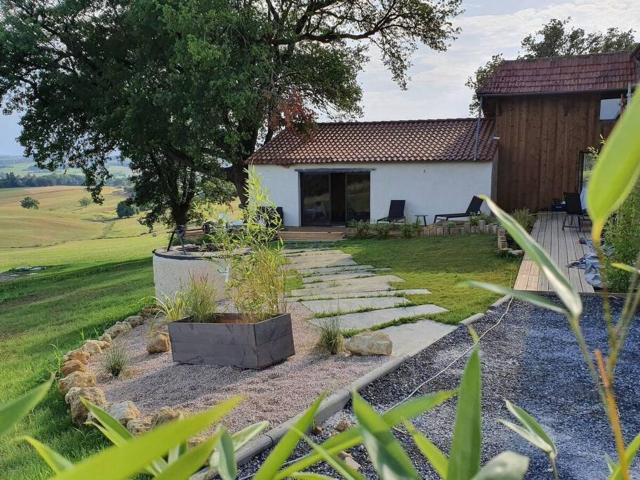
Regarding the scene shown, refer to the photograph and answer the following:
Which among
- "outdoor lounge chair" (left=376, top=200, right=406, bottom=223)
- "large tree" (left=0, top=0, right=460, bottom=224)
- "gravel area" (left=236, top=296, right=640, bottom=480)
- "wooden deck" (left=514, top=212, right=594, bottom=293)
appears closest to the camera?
"gravel area" (left=236, top=296, right=640, bottom=480)

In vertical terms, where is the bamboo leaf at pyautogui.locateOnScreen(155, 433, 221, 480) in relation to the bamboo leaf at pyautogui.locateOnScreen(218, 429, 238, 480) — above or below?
above

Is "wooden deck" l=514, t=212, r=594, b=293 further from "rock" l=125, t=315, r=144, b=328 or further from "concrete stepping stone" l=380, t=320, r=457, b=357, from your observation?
"rock" l=125, t=315, r=144, b=328

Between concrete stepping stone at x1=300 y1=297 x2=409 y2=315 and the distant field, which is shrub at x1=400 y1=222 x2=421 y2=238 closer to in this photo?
concrete stepping stone at x1=300 y1=297 x2=409 y2=315

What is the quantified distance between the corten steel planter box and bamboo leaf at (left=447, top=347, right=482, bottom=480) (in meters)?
3.60

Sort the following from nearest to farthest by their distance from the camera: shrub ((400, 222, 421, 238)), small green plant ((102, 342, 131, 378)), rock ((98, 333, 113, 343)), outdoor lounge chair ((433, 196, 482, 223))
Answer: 1. small green plant ((102, 342, 131, 378))
2. rock ((98, 333, 113, 343))
3. shrub ((400, 222, 421, 238))
4. outdoor lounge chair ((433, 196, 482, 223))

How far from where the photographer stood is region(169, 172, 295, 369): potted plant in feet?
14.2

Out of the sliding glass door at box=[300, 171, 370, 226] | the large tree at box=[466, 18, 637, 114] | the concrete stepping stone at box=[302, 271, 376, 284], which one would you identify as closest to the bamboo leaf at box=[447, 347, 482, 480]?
the concrete stepping stone at box=[302, 271, 376, 284]

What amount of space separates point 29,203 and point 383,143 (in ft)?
137

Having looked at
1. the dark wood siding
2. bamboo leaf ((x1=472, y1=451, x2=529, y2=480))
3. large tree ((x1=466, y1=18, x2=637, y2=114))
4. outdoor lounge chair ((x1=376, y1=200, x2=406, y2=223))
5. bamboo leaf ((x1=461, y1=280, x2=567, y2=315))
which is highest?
large tree ((x1=466, y1=18, x2=637, y2=114))

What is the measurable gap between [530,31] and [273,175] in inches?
766

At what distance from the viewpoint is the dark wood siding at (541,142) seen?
17.1 m

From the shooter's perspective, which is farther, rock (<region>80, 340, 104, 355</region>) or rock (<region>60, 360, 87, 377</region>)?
rock (<region>80, 340, 104, 355</region>)

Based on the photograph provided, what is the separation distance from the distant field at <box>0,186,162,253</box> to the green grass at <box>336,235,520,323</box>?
27.2 meters

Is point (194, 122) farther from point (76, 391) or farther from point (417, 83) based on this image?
point (76, 391)
